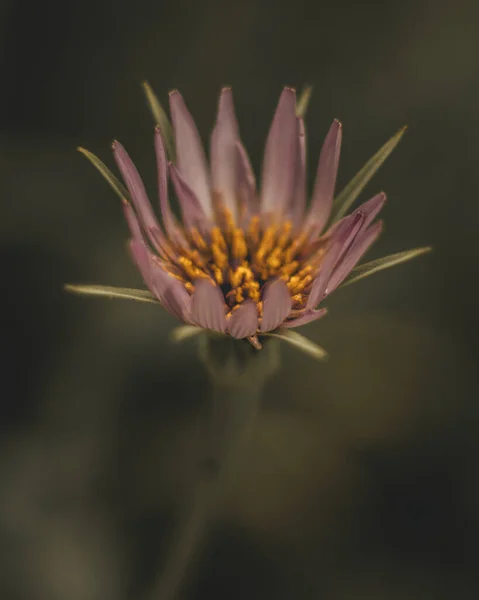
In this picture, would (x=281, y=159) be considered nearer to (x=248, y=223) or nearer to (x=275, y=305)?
(x=248, y=223)

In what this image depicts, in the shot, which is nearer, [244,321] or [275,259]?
[244,321]

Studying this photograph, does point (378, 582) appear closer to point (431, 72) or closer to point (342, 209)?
point (342, 209)

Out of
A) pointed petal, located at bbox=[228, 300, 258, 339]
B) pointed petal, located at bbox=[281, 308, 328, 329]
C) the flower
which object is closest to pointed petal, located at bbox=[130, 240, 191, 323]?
the flower

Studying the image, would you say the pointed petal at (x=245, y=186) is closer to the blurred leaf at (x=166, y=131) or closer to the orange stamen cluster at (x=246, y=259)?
the orange stamen cluster at (x=246, y=259)

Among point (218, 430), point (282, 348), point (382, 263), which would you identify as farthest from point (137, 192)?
point (282, 348)

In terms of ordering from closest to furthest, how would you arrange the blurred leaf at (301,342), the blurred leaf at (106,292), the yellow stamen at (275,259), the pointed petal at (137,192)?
the blurred leaf at (301,342), the blurred leaf at (106,292), the pointed petal at (137,192), the yellow stamen at (275,259)

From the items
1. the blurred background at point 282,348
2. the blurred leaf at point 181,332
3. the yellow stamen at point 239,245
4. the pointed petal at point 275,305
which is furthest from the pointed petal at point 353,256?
the blurred background at point 282,348
